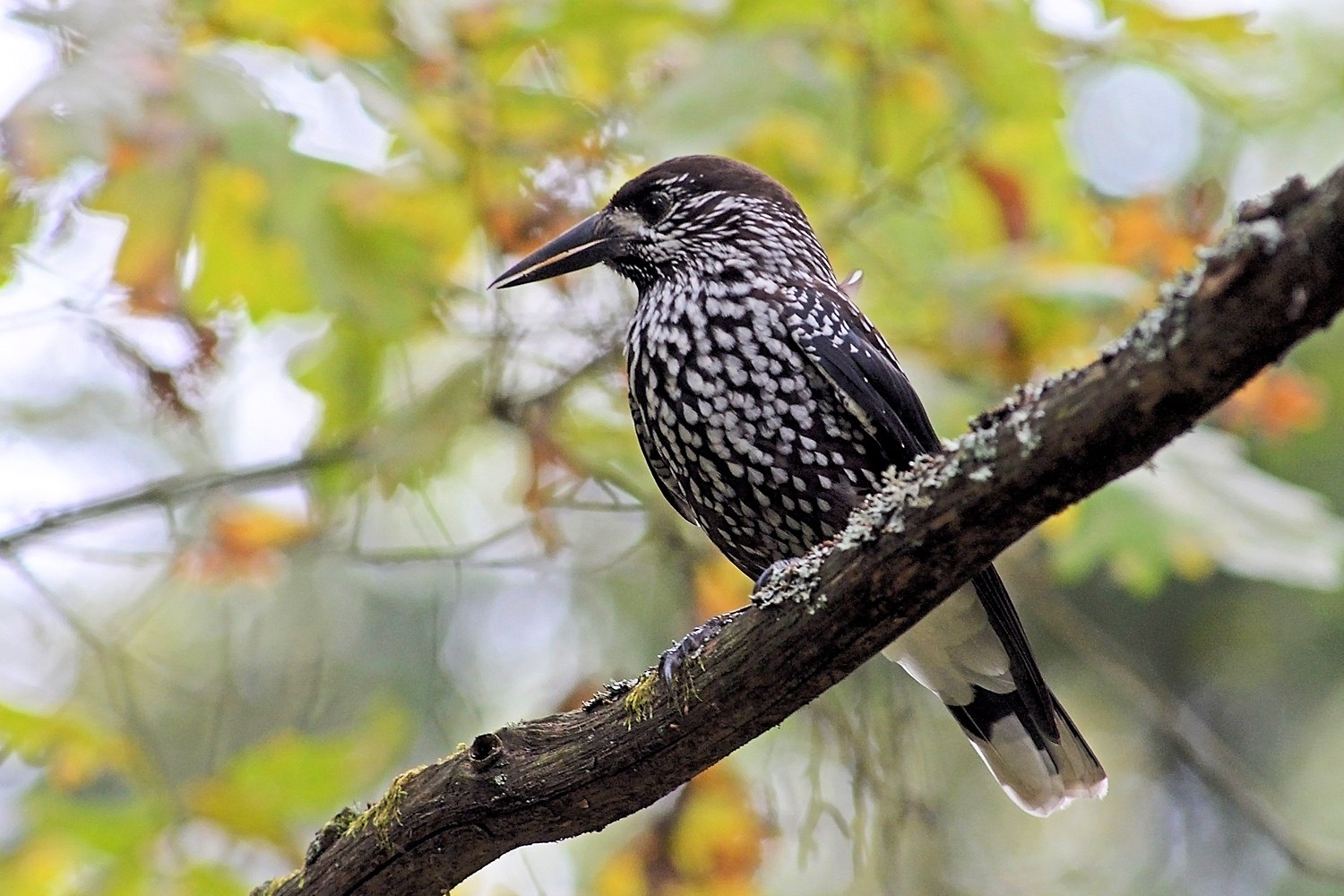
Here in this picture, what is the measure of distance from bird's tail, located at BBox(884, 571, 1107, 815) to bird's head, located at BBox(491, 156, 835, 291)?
0.88 meters

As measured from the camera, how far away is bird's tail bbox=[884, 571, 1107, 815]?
3.21 meters

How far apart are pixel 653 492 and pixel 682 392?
0.86 metres

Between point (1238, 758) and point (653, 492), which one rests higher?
point (653, 492)

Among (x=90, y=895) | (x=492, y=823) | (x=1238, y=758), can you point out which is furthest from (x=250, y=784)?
(x=1238, y=758)

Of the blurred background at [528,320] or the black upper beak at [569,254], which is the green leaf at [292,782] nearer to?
the blurred background at [528,320]

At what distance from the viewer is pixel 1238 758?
7.03 meters

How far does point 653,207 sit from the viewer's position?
348cm

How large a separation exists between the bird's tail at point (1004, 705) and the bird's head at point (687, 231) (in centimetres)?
88

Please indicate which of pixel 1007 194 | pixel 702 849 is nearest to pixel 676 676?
pixel 702 849

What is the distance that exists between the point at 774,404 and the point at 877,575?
1.04m

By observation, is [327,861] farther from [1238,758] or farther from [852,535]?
[1238,758]

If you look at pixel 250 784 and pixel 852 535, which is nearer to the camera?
pixel 852 535

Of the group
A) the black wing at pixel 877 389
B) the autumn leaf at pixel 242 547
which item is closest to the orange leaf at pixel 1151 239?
the black wing at pixel 877 389

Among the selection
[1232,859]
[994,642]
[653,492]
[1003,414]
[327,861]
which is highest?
[653,492]
